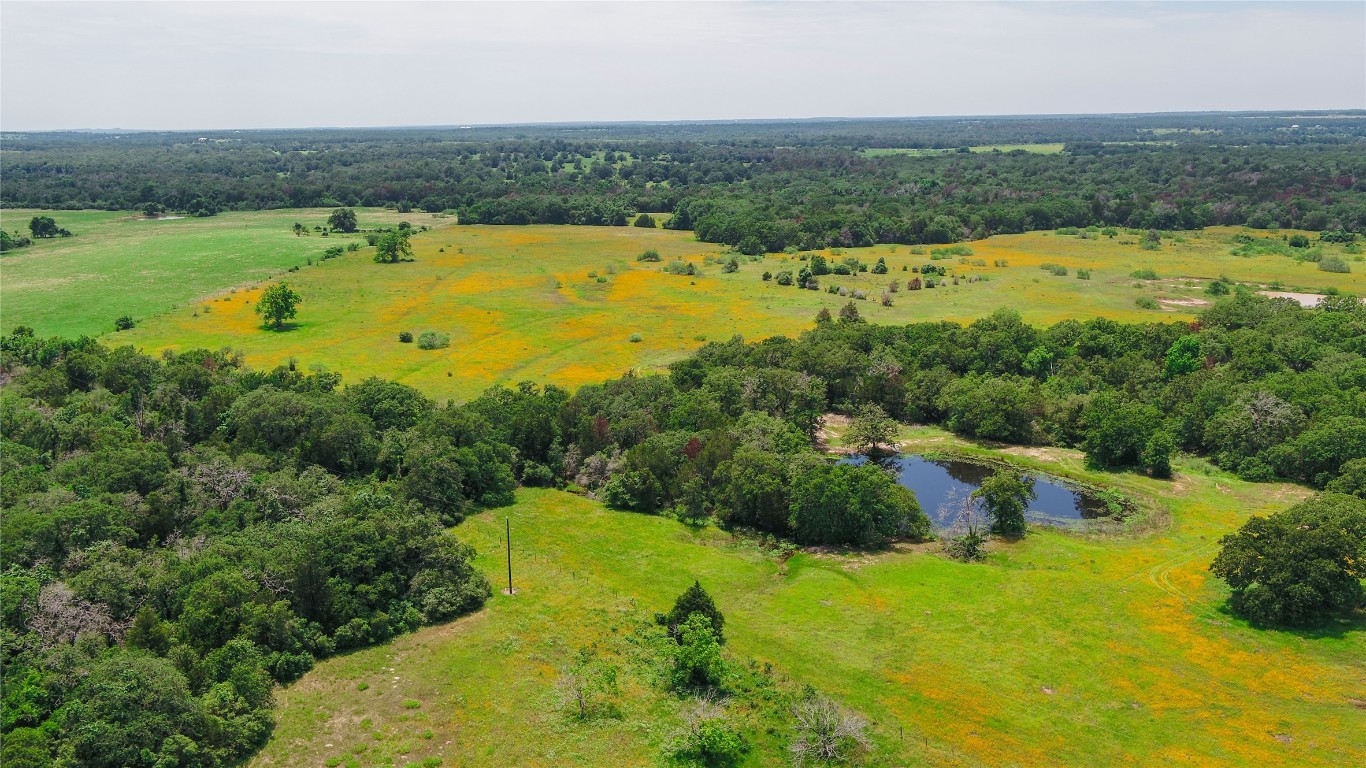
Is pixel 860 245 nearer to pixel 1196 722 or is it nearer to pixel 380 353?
pixel 380 353

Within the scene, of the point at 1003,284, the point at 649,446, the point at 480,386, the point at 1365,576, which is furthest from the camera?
the point at 1003,284

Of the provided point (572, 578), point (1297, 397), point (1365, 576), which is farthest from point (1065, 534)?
point (572, 578)

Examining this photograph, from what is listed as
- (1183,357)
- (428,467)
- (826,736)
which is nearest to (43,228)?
(428,467)

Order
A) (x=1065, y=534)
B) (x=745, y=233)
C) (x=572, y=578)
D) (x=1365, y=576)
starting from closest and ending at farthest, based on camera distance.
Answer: (x=1365, y=576) → (x=572, y=578) → (x=1065, y=534) → (x=745, y=233)

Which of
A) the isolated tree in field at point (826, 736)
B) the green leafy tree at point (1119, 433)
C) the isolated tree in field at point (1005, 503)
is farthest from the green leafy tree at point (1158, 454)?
the isolated tree in field at point (826, 736)

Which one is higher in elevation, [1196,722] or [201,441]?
[201,441]

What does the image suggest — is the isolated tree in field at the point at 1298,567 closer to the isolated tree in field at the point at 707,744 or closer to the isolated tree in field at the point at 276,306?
the isolated tree in field at the point at 707,744

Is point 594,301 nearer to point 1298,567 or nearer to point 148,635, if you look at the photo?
point 148,635
